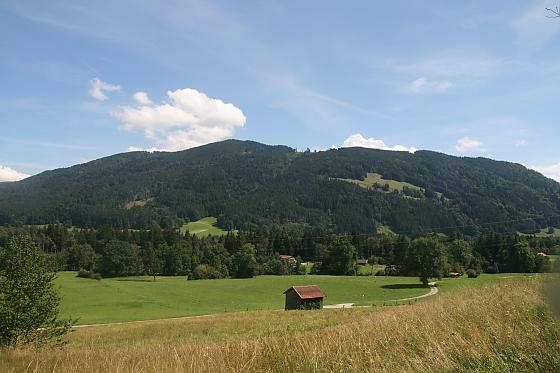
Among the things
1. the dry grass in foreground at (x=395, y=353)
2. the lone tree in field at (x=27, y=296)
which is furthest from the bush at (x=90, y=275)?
the dry grass in foreground at (x=395, y=353)

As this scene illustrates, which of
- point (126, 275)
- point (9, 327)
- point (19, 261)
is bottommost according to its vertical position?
point (126, 275)

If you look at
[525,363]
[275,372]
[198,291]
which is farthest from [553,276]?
[198,291]

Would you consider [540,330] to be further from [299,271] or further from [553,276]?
[299,271]

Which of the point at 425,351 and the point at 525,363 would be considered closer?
the point at 525,363

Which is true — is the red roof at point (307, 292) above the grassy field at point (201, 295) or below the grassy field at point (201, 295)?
above

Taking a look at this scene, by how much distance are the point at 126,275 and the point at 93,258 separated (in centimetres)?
1212

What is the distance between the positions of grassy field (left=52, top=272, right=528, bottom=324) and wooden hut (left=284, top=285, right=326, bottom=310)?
135 inches

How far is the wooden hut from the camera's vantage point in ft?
183

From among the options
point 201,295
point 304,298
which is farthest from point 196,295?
point 304,298

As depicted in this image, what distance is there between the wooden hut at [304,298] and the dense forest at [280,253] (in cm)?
3029

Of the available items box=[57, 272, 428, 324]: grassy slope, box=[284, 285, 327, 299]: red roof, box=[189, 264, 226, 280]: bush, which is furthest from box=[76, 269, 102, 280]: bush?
box=[284, 285, 327, 299]: red roof

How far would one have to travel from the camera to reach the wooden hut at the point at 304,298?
55.8 meters

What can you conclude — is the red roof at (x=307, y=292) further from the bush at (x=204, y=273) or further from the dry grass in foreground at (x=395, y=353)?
the bush at (x=204, y=273)

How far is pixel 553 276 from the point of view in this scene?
13.1 ft
